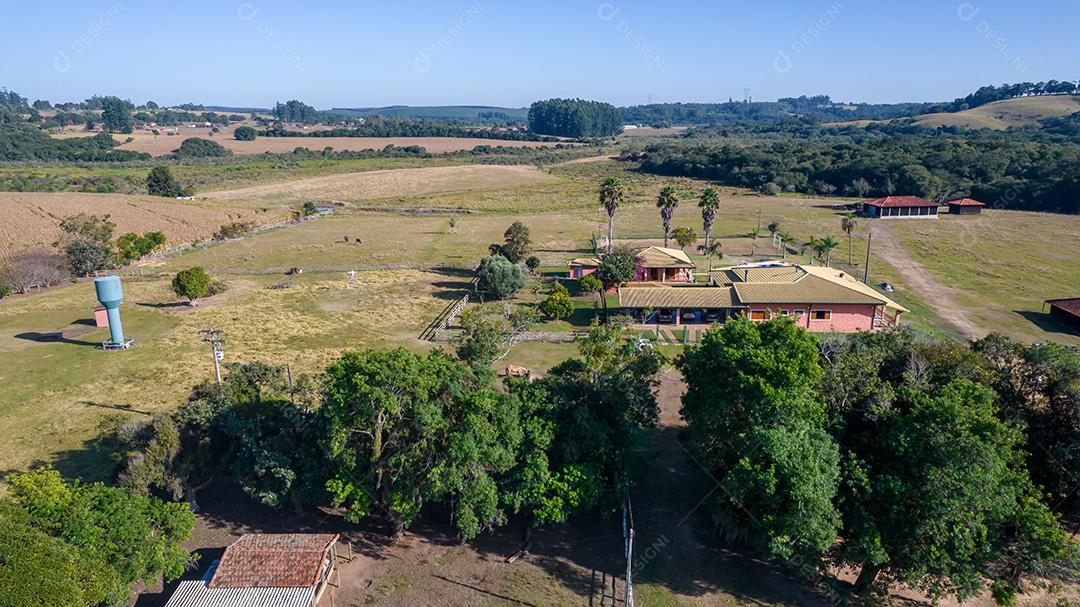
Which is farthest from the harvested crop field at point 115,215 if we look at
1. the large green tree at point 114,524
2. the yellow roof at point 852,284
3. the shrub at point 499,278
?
the yellow roof at point 852,284

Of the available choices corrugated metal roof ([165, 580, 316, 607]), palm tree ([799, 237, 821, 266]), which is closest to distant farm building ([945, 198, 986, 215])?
palm tree ([799, 237, 821, 266])

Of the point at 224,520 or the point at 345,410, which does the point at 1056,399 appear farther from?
the point at 224,520

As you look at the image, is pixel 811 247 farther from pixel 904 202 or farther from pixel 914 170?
pixel 914 170

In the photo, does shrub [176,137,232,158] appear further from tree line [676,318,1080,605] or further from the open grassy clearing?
tree line [676,318,1080,605]

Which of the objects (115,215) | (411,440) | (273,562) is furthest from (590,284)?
(115,215)

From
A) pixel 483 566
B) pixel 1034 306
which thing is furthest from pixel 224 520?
pixel 1034 306

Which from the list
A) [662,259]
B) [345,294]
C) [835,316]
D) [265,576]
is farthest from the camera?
[662,259]

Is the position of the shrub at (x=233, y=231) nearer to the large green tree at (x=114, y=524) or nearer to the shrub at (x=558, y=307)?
the shrub at (x=558, y=307)

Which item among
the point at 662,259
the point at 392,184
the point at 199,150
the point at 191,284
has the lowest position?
the point at 191,284
